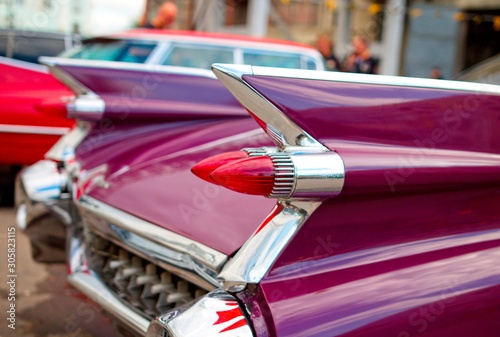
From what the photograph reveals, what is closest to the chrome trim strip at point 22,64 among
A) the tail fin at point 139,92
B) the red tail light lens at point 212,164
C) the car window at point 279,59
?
the car window at point 279,59

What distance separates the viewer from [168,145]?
6.71 feet

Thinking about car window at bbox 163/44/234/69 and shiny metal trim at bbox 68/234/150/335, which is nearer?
shiny metal trim at bbox 68/234/150/335

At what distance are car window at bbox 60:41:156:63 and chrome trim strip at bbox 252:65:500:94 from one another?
3.13m

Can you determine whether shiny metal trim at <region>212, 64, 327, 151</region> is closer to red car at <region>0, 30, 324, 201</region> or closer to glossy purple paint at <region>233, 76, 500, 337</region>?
glossy purple paint at <region>233, 76, 500, 337</region>

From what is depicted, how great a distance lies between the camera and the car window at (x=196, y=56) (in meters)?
4.10

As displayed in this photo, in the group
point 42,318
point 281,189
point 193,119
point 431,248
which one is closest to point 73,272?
point 42,318

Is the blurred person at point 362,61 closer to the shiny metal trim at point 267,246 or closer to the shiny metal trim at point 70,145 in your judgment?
the shiny metal trim at point 70,145

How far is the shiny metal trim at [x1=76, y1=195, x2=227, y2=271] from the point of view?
1.32 meters

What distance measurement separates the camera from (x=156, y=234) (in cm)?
150

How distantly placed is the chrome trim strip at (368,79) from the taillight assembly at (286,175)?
0.61 ft

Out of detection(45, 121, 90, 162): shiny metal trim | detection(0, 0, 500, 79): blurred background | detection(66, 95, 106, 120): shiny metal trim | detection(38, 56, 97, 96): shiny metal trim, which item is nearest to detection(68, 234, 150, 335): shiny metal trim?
detection(45, 121, 90, 162): shiny metal trim

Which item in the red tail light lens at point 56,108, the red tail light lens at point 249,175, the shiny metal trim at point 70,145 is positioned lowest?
the shiny metal trim at point 70,145

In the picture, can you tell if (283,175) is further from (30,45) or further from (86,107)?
(30,45)

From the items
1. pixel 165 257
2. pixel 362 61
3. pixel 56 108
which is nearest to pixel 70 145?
pixel 56 108
